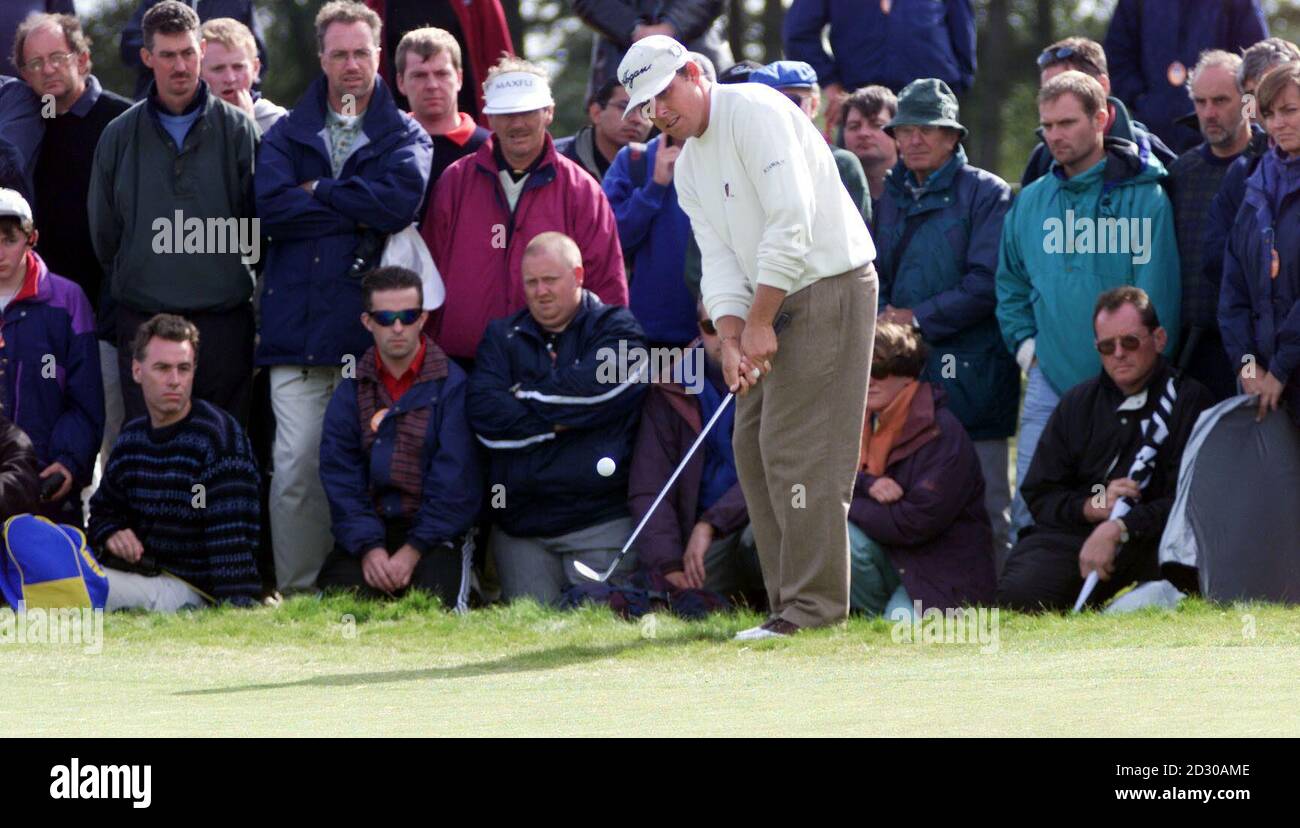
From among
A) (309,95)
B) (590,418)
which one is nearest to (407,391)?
(590,418)

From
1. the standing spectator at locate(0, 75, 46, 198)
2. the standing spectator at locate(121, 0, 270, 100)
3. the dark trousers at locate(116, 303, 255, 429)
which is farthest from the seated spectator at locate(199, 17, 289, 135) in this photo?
the dark trousers at locate(116, 303, 255, 429)

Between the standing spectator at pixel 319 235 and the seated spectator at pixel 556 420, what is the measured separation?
77cm

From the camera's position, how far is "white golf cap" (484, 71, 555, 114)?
1070cm

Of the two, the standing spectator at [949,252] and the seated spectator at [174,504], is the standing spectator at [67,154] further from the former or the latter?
the standing spectator at [949,252]

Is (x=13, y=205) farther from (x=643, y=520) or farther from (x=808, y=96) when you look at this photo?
(x=808, y=96)

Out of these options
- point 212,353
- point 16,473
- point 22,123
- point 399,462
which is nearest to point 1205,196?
point 399,462

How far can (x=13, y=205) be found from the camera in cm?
1053

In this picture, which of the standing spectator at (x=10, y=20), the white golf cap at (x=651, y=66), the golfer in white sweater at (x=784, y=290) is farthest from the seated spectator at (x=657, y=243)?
the standing spectator at (x=10, y=20)

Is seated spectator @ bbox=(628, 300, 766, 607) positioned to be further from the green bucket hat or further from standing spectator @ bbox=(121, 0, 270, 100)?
standing spectator @ bbox=(121, 0, 270, 100)

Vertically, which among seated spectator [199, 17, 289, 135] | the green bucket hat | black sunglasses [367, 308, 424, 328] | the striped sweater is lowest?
the striped sweater

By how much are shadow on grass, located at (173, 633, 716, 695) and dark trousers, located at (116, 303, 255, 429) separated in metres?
2.82

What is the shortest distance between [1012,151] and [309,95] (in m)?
10.1

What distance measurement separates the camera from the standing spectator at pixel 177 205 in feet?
34.9

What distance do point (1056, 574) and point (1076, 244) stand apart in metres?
1.75
